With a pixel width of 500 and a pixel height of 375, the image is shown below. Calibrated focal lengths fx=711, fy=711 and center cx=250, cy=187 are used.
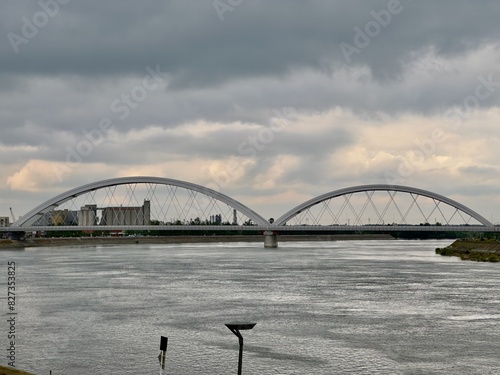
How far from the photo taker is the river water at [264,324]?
22938 millimetres

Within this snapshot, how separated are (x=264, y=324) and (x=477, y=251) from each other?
6426cm

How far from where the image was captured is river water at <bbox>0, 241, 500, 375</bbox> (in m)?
22.9

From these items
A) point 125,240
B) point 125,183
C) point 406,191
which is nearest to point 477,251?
point 406,191

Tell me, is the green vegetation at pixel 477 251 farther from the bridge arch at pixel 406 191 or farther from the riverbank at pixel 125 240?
the riverbank at pixel 125 240

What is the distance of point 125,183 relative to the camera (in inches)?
4845

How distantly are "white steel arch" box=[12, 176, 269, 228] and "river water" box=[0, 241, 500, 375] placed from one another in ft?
223

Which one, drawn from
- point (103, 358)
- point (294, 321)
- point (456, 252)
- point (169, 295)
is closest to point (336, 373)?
point (103, 358)

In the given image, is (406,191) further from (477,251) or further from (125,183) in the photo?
(125,183)

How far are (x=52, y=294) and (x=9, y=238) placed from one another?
100220 mm

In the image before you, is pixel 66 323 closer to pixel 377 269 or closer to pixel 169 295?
pixel 169 295

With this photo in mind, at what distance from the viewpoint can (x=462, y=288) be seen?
44938mm

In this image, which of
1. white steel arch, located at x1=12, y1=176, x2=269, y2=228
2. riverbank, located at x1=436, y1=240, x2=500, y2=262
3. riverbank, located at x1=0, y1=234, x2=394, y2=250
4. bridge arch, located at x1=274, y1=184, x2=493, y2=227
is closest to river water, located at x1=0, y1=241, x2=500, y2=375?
riverbank, located at x1=436, y1=240, x2=500, y2=262

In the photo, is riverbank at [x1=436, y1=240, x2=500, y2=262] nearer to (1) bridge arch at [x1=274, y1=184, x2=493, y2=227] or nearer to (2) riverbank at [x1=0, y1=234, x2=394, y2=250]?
(1) bridge arch at [x1=274, y1=184, x2=493, y2=227]

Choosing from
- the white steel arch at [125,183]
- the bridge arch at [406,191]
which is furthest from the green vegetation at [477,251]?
the white steel arch at [125,183]
